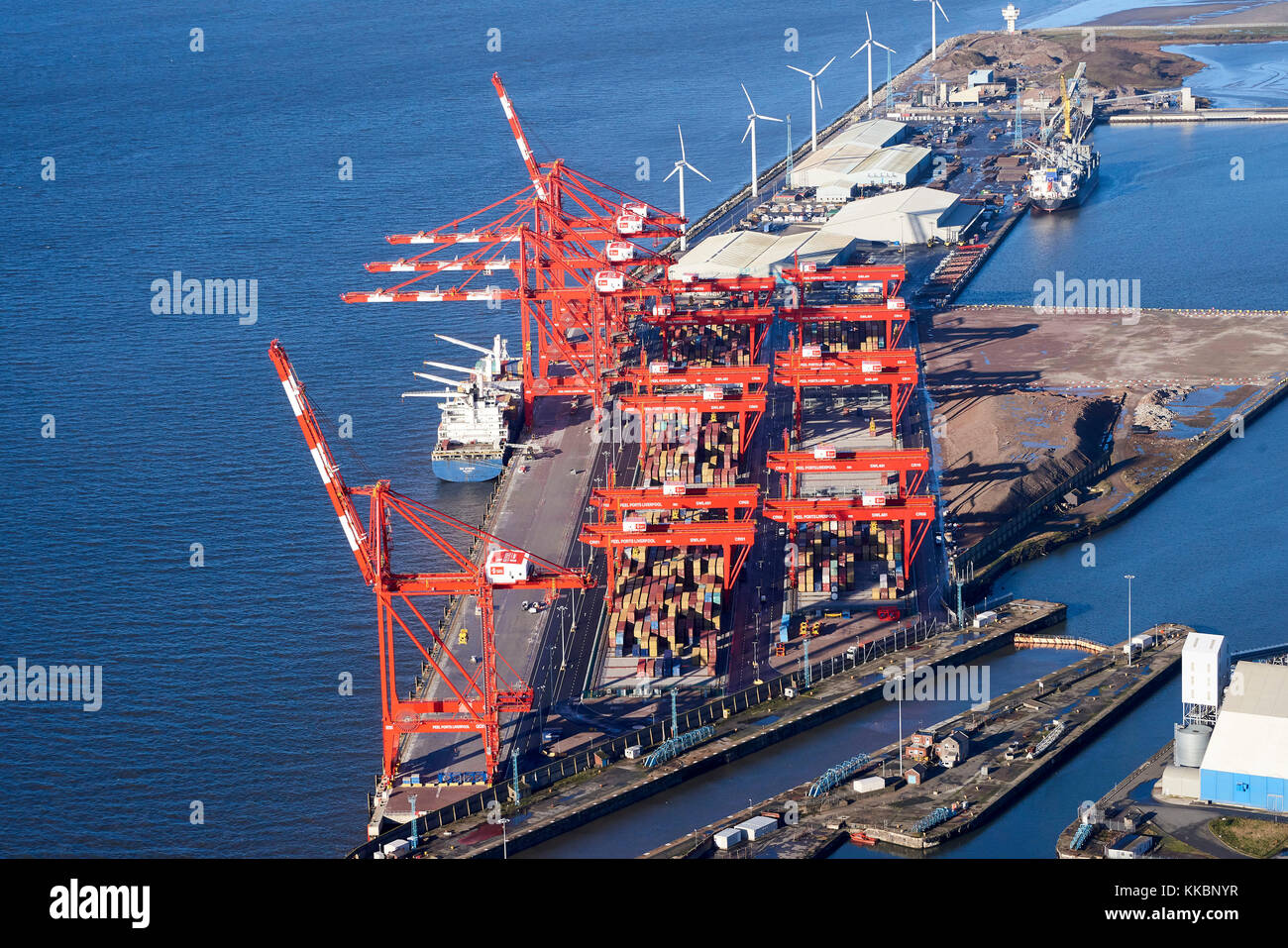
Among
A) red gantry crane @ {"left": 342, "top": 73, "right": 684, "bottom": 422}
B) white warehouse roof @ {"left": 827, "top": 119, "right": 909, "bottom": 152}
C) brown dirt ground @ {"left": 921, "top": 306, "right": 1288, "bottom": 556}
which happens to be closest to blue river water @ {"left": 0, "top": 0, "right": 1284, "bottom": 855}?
brown dirt ground @ {"left": 921, "top": 306, "right": 1288, "bottom": 556}

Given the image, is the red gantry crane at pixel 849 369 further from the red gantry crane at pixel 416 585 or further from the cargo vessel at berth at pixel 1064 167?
the cargo vessel at berth at pixel 1064 167

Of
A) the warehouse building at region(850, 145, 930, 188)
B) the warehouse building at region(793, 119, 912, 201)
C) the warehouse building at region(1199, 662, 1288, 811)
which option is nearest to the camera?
the warehouse building at region(1199, 662, 1288, 811)

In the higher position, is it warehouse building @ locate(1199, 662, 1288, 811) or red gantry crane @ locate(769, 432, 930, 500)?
red gantry crane @ locate(769, 432, 930, 500)

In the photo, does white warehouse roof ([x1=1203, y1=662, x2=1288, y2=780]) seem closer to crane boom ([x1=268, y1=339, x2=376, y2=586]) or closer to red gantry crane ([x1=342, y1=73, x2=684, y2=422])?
crane boom ([x1=268, y1=339, x2=376, y2=586])

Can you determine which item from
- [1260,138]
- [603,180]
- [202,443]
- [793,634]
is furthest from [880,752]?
[1260,138]

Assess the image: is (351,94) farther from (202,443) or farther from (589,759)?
(589,759)

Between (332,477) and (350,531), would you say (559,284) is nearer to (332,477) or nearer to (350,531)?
(332,477)

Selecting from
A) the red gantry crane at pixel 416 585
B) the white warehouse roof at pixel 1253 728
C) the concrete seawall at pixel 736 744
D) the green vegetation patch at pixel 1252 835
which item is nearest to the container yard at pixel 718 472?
the red gantry crane at pixel 416 585

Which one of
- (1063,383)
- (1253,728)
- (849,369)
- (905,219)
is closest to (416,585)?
(1253,728)
